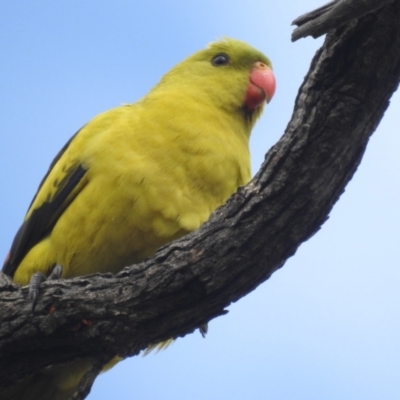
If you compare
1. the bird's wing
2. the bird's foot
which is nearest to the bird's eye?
the bird's wing

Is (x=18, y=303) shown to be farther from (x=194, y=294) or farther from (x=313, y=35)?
(x=313, y=35)

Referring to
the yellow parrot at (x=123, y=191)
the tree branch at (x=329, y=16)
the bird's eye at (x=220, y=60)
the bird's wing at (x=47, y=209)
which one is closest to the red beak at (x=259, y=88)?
the bird's eye at (x=220, y=60)

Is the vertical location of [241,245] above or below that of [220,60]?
below

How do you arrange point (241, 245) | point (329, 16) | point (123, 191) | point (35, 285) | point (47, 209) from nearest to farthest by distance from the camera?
point (329, 16) < point (241, 245) < point (35, 285) < point (123, 191) < point (47, 209)

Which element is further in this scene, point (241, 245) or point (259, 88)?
point (259, 88)

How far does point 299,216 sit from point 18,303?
5.72 feet

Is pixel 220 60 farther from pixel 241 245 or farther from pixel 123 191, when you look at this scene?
pixel 241 245

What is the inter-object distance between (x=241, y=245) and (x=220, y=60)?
8.86 ft

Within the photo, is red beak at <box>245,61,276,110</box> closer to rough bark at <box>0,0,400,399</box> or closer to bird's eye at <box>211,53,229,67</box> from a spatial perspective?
bird's eye at <box>211,53,229,67</box>

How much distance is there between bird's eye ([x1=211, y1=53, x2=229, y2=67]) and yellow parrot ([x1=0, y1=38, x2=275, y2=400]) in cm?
68

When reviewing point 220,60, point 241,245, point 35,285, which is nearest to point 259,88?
point 220,60

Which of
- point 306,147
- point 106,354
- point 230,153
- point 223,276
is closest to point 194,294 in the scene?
point 223,276

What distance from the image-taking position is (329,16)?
2.74 m

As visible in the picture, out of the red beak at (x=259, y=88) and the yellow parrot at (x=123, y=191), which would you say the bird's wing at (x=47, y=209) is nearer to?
the yellow parrot at (x=123, y=191)
